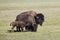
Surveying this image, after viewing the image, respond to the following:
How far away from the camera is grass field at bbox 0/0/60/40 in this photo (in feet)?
3.38

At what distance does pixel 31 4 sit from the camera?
1.24 metres

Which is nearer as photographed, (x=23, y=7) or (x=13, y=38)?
(x=13, y=38)

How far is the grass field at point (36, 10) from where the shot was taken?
40.6 inches

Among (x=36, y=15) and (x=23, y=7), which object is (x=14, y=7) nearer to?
(x=23, y=7)

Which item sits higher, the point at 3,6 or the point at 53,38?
the point at 3,6

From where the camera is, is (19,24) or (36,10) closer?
(19,24)

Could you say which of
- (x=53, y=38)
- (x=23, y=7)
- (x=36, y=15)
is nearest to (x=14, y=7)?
(x=23, y=7)

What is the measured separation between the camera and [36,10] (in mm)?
1174

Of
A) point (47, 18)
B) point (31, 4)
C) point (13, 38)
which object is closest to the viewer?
point (13, 38)

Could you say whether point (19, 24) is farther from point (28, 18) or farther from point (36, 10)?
point (36, 10)

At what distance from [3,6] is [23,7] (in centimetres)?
13

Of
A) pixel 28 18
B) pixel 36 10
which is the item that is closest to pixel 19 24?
pixel 28 18

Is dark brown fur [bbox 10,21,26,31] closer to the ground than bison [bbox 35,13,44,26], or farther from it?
closer to the ground

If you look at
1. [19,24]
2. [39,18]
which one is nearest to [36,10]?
[39,18]
